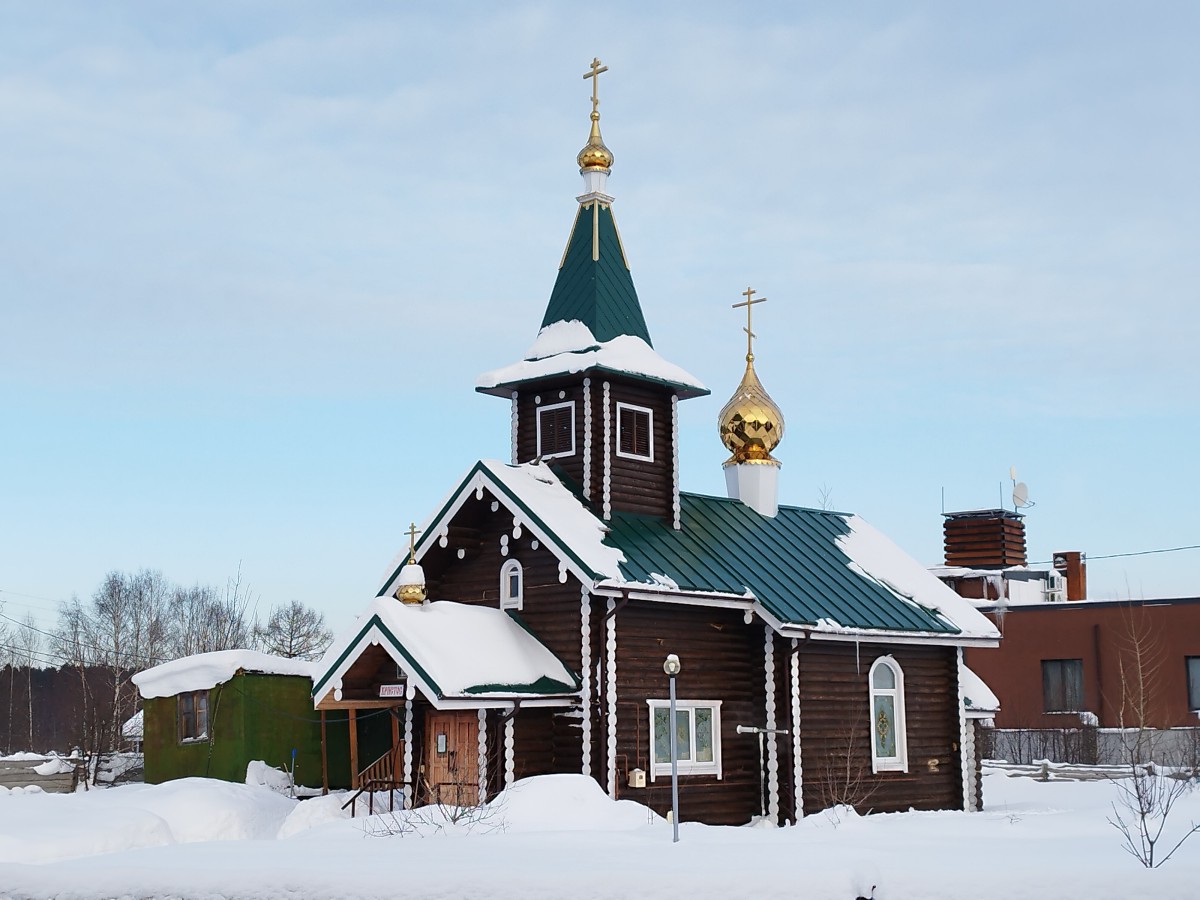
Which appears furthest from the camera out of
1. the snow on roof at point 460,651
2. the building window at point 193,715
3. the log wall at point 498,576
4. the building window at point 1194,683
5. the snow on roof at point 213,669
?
the building window at point 1194,683

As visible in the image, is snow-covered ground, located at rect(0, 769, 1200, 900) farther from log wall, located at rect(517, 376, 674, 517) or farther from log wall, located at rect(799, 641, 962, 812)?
log wall, located at rect(517, 376, 674, 517)

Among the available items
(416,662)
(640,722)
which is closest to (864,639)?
(640,722)

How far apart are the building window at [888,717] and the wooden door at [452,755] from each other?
20.8 feet

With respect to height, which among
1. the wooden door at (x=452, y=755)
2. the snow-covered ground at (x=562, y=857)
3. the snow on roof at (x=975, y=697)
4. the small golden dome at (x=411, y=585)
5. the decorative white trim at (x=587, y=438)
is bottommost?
the snow-covered ground at (x=562, y=857)

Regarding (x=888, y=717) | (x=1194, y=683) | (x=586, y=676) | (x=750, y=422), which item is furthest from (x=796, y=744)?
(x=1194, y=683)

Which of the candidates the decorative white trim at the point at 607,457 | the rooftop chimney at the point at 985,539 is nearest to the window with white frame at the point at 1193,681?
the rooftop chimney at the point at 985,539

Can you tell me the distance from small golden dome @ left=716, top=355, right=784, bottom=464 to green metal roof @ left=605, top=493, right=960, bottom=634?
3.55 ft

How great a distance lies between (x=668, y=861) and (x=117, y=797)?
37.2ft

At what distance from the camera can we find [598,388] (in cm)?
2188

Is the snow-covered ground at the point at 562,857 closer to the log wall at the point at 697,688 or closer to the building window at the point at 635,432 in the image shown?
the log wall at the point at 697,688

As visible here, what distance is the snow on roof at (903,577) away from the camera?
23.3m

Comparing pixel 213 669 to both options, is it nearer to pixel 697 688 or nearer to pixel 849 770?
pixel 697 688

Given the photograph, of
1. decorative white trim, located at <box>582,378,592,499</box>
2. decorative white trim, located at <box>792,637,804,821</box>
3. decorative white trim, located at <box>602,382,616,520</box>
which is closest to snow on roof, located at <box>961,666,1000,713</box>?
decorative white trim, located at <box>792,637,804,821</box>

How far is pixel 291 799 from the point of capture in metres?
22.4
